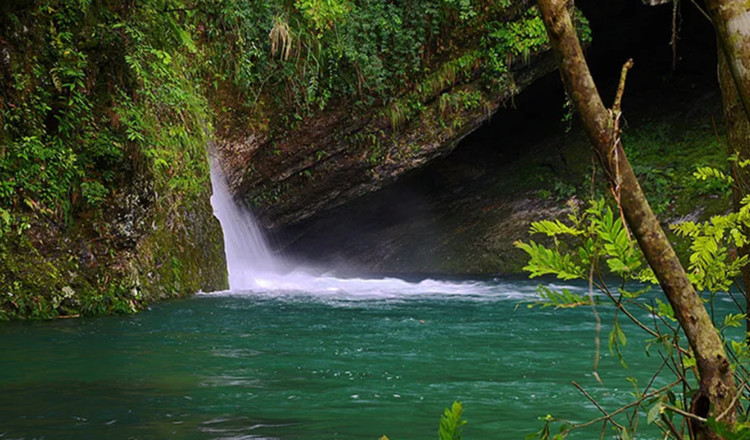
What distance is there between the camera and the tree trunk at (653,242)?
1.63 m

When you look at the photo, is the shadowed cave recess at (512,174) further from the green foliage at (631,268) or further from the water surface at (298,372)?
the green foliage at (631,268)

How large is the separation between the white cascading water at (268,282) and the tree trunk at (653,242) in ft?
29.9

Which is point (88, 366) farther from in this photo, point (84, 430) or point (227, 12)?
point (227, 12)

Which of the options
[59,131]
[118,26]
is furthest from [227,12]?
[59,131]

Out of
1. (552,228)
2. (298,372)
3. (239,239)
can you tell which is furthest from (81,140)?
(552,228)

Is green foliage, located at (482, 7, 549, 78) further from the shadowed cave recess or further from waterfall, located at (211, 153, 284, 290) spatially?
waterfall, located at (211, 153, 284, 290)

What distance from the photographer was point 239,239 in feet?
45.9

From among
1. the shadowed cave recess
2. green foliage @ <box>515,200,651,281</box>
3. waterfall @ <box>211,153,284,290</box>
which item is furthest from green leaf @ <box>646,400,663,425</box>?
the shadowed cave recess

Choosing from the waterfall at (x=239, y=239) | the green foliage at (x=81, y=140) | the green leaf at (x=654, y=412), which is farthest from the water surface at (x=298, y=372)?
the waterfall at (x=239, y=239)

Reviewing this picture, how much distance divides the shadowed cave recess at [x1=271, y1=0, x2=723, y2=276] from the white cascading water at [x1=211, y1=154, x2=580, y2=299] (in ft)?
3.34

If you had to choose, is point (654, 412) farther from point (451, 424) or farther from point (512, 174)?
point (512, 174)

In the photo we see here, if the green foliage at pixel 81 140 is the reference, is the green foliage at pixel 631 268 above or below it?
below

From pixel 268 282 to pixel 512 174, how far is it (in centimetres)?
676

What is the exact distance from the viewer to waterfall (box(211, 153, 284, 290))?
513 inches
